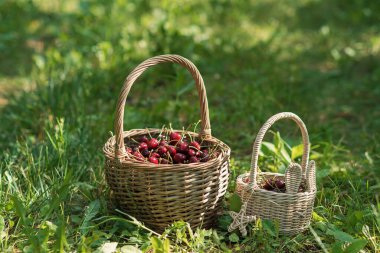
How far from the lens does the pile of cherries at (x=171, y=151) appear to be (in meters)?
2.70

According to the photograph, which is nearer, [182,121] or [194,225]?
[194,225]

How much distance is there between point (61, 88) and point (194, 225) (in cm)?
190

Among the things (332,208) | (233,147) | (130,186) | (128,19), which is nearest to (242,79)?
(233,147)

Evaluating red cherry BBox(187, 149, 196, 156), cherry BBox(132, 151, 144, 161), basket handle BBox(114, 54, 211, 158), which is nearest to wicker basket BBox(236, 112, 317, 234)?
red cherry BBox(187, 149, 196, 156)

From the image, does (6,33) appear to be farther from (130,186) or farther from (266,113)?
(130,186)

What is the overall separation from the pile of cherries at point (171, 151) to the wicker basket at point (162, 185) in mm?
77

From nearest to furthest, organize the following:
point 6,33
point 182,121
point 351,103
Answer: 1. point 182,121
2. point 351,103
3. point 6,33

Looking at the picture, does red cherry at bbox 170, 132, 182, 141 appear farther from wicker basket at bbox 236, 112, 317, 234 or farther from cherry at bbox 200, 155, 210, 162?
wicker basket at bbox 236, 112, 317, 234

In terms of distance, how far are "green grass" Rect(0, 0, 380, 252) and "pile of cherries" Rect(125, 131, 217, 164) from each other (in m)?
0.30

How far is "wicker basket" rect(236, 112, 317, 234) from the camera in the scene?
8.66ft

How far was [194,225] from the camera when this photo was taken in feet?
8.96

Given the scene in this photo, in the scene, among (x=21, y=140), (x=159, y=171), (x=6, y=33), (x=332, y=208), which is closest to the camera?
(x=159, y=171)

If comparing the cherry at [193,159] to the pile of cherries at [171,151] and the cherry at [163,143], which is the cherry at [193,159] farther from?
the cherry at [163,143]

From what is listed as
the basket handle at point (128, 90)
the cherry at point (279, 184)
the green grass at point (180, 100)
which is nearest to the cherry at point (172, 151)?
the basket handle at point (128, 90)
